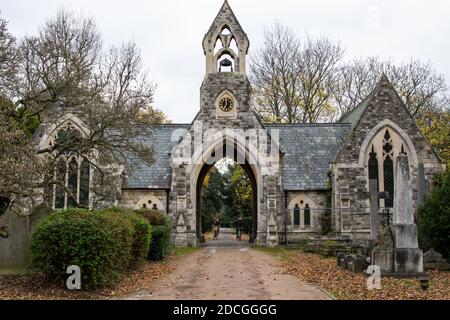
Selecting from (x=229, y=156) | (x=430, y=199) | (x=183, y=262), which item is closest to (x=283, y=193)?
(x=229, y=156)

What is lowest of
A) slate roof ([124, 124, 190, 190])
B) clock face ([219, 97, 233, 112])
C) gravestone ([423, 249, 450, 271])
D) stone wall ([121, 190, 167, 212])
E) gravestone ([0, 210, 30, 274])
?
gravestone ([423, 249, 450, 271])

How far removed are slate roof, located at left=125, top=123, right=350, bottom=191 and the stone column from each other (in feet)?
40.2

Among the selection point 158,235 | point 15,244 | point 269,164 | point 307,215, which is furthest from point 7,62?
point 307,215

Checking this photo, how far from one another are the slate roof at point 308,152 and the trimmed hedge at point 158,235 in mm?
8627

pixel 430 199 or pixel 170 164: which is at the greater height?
pixel 170 164

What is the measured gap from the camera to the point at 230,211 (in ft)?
179

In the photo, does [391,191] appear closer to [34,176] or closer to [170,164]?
[170,164]

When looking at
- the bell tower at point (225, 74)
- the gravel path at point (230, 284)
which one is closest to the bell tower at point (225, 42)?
the bell tower at point (225, 74)

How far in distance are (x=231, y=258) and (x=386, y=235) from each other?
23.9ft

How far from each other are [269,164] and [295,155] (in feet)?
9.89

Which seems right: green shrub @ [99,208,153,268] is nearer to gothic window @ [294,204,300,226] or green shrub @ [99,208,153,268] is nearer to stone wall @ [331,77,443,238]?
gothic window @ [294,204,300,226]

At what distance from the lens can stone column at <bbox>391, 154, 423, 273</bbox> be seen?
13.1m

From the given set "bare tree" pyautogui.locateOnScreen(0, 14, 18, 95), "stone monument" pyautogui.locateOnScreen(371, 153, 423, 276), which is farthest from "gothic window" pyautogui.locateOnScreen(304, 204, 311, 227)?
"bare tree" pyautogui.locateOnScreen(0, 14, 18, 95)

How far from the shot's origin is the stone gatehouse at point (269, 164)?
24719mm
